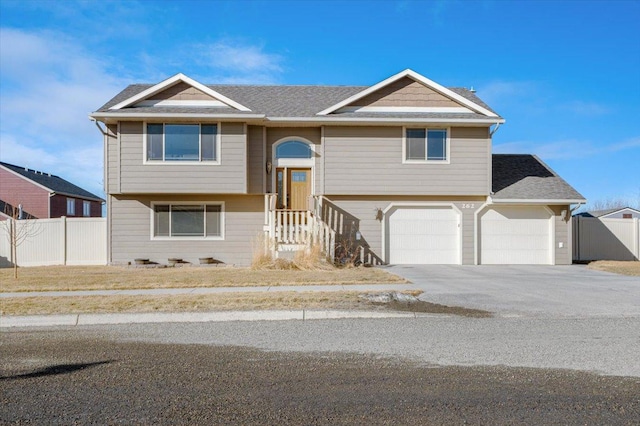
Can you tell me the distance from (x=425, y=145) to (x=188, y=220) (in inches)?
361

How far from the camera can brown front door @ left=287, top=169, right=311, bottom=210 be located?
1817 centimetres

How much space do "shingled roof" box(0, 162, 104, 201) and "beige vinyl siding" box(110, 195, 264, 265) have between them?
70.8ft

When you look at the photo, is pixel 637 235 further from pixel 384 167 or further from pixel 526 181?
pixel 384 167

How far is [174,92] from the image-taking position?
56.6 feet

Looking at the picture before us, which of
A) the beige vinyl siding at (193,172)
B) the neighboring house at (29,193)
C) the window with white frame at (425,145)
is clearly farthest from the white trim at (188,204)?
the neighboring house at (29,193)

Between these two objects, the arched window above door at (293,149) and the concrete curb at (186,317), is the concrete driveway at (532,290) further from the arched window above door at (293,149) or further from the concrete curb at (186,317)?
the arched window above door at (293,149)

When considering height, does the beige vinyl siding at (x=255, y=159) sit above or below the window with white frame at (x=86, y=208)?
above

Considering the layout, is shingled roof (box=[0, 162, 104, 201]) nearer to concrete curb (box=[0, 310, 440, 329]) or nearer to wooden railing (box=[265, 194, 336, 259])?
wooden railing (box=[265, 194, 336, 259])

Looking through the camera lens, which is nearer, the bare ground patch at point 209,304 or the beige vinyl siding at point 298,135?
the bare ground patch at point 209,304

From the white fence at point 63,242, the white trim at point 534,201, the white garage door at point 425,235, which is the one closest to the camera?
the white trim at point 534,201

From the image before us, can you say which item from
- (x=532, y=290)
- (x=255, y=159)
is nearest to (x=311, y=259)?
(x=255, y=159)

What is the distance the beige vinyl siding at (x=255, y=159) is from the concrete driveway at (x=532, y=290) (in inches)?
224

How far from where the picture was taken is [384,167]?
57.9 feet

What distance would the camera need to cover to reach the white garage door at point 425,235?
58.7 feet
